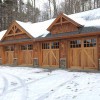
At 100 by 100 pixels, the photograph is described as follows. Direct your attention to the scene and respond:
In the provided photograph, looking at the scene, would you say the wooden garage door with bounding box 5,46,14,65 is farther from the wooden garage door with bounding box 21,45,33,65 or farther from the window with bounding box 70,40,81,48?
the window with bounding box 70,40,81,48

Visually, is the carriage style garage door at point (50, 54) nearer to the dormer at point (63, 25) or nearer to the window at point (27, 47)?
the dormer at point (63, 25)

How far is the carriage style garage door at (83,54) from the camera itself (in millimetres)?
14508

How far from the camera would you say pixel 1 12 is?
39.7m

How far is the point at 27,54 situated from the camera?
20062mm

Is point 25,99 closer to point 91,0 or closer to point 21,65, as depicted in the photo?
point 21,65

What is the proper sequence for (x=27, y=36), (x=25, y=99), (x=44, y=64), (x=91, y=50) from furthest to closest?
1. (x=27, y=36)
2. (x=44, y=64)
3. (x=91, y=50)
4. (x=25, y=99)

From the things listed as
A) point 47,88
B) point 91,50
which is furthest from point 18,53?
point 47,88

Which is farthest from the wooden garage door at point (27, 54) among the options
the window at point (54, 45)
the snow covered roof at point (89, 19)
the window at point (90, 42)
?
the window at point (90, 42)

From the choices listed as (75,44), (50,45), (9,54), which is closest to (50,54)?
(50,45)

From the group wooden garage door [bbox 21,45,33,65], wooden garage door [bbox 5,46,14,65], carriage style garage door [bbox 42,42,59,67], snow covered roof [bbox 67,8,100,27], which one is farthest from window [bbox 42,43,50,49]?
wooden garage door [bbox 5,46,14,65]

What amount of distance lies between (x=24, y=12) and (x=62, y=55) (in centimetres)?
3094

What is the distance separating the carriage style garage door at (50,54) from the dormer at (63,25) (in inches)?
47.6

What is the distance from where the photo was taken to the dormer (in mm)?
15685

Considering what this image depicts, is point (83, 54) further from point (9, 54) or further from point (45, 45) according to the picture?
point (9, 54)
